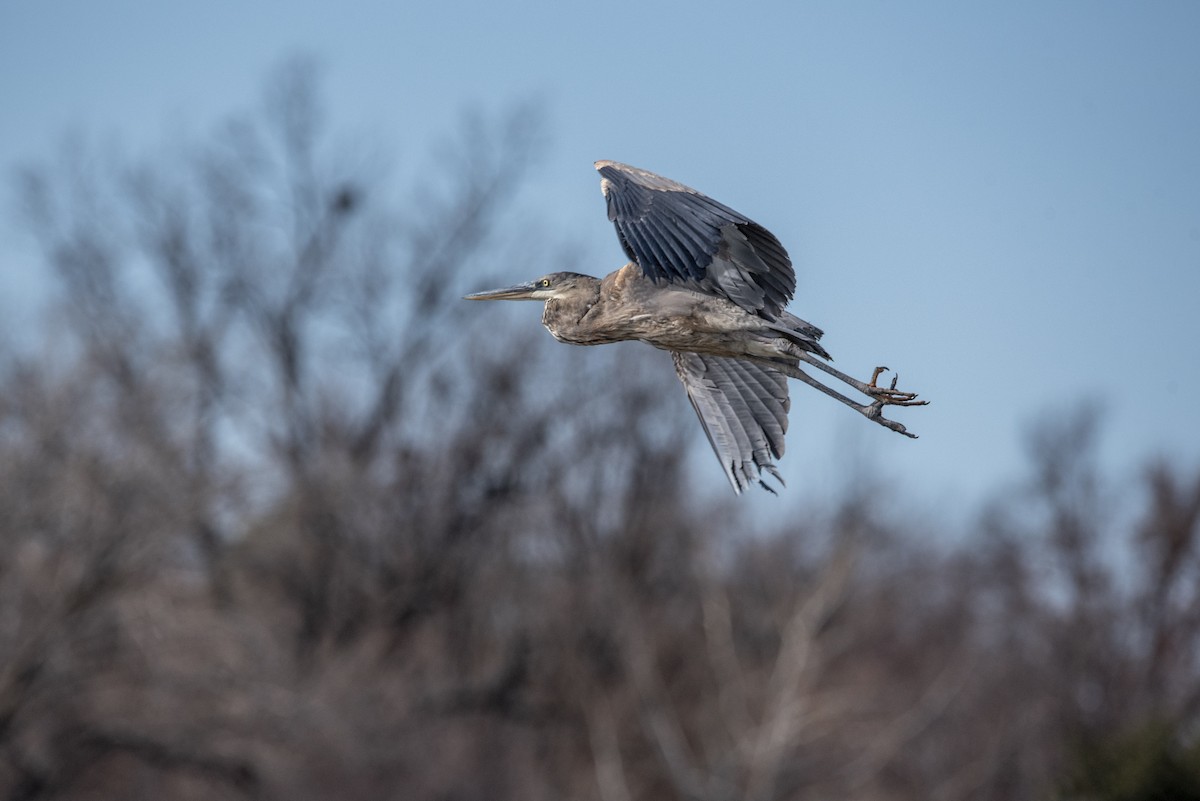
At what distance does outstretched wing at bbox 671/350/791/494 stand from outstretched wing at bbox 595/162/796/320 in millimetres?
508

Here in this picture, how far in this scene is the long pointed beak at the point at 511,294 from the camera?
308 inches

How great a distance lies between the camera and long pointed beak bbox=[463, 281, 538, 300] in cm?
782

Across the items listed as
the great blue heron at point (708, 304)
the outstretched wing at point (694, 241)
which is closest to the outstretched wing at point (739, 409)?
the great blue heron at point (708, 304)

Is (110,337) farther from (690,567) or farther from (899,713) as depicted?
(899,713)

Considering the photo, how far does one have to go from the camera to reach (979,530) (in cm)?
5497

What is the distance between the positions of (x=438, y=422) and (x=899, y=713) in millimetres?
11291

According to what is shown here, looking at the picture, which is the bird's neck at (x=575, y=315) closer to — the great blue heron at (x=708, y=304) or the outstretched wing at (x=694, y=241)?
the great blue heron at (x=708, y=304)

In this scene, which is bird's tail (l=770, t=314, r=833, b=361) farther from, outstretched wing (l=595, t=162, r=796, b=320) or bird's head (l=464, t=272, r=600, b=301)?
bird's head (l=464, t=272, r=600, b=301)

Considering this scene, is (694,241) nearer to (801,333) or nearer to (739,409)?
(801,333)

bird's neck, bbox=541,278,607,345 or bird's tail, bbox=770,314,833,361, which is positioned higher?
bird's neck, bbox=541,278,607,345

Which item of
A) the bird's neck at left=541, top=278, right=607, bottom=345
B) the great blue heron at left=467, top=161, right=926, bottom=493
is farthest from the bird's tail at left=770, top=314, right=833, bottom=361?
the bird's neck at left=541, top=278, right=607, bottom=345

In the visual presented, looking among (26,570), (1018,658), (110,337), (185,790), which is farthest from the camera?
(1018,658)

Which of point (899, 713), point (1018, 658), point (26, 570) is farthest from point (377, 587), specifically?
point (1018, 658)

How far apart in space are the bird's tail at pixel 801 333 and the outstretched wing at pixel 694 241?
0.07 metres
